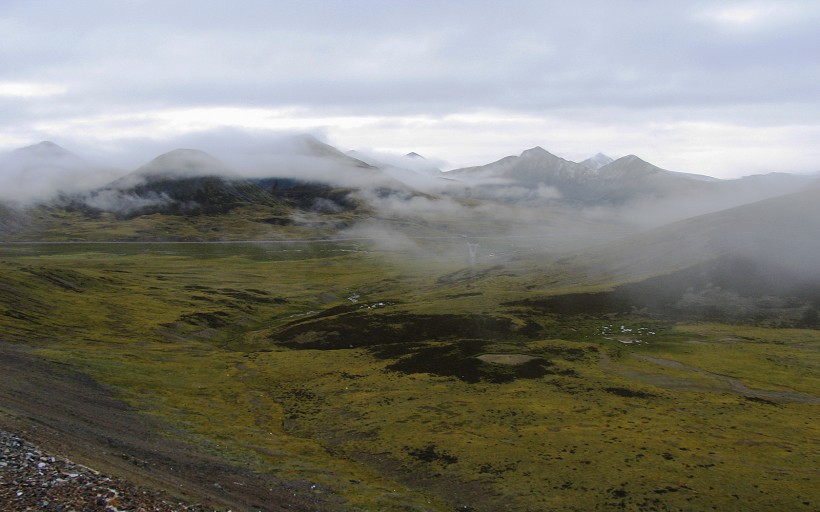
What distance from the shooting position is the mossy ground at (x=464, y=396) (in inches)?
2249

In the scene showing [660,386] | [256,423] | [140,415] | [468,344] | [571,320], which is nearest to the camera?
[140,415]

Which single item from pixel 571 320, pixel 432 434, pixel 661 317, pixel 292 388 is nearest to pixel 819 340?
pixel 661 317

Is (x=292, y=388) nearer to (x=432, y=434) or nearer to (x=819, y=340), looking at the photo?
(x=432, y=434)

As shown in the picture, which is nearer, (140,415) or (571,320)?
(140,415)

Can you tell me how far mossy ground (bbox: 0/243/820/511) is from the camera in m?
→ 57.1

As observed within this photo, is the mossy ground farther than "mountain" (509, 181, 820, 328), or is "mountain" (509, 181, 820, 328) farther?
"mountain" (509, 181, 820, 328)

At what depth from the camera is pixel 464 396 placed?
3460 inches

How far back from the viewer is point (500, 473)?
5984 cm

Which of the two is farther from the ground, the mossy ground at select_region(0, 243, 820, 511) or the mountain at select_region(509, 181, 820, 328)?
the mountain at select_region(509, 181, 820, 328)

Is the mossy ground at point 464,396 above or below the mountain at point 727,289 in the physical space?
below

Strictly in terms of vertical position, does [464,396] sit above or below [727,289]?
below

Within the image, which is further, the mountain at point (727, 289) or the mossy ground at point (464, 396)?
the mountain at point (727, 289)

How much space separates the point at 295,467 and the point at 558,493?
27.0 metres

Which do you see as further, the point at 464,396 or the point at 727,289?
the point at 727,289
